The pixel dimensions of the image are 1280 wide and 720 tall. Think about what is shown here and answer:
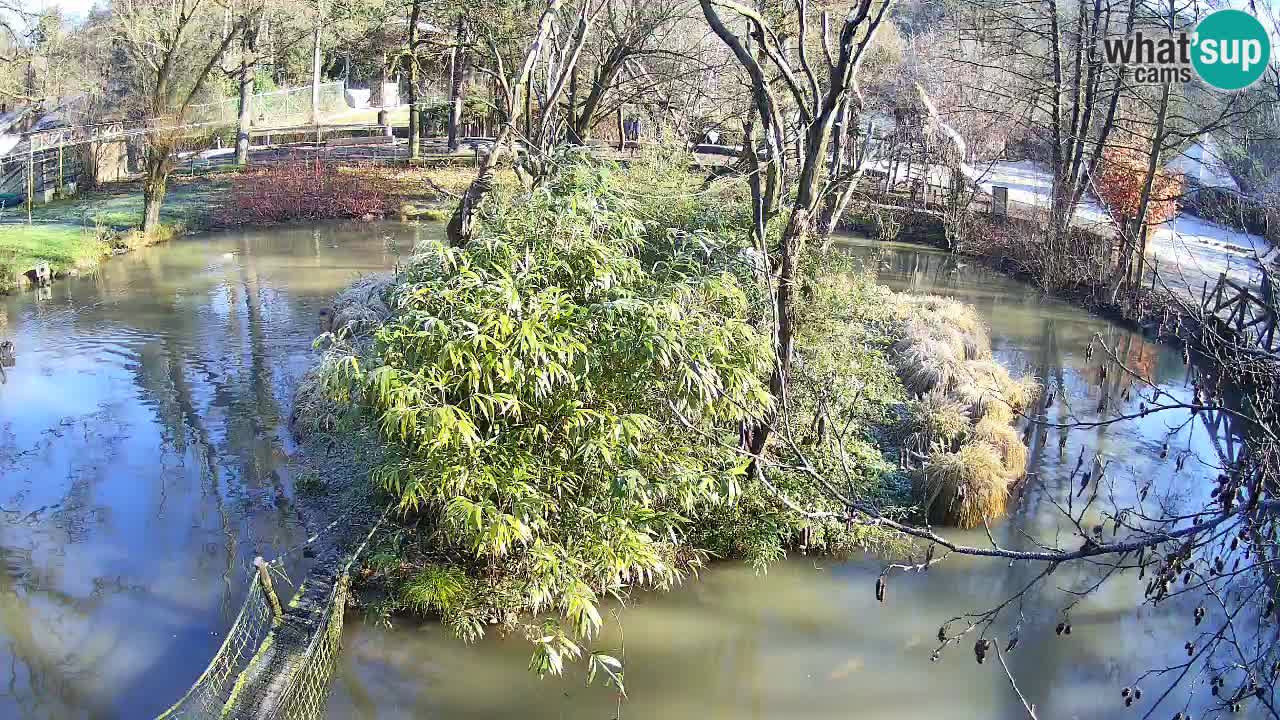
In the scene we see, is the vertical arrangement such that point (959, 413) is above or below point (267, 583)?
above

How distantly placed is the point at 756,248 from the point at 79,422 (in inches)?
304

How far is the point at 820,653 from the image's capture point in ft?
24.8

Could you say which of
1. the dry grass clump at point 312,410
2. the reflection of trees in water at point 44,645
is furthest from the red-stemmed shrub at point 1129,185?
the reflection of trees in water at point 44,645

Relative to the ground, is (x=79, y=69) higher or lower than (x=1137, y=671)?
higher

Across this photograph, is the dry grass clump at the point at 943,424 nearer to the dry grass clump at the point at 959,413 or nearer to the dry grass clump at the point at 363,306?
the dry grass clump at the point at 959,413

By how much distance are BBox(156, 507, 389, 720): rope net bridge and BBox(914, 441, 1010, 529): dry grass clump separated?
15.7 ft

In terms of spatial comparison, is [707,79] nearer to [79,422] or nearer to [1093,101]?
[1093,101]

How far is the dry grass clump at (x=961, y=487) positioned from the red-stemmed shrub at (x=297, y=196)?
17.7m

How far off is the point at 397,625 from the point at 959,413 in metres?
5.87

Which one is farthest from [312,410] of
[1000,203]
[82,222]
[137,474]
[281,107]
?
[281,107]

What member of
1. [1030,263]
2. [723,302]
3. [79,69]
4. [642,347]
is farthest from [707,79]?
[79,69]

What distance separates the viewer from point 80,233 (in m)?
19.3

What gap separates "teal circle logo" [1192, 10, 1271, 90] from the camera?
8.93 m

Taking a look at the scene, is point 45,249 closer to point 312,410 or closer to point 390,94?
point 312,410
